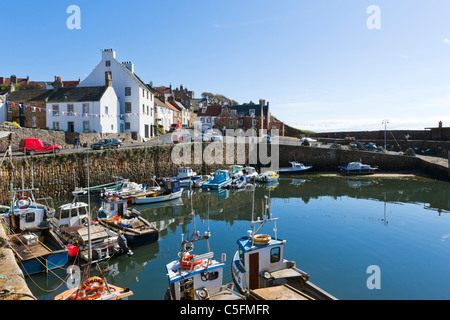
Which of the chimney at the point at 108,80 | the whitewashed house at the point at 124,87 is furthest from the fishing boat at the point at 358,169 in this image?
the chimney at the point at 108,80

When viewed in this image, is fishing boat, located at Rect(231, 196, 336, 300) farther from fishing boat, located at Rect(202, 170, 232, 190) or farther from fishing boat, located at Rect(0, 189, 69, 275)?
fishing boat, located at Rect(202, 170, 232, 190)

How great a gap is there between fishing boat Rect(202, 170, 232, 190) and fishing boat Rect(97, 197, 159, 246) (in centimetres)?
1458

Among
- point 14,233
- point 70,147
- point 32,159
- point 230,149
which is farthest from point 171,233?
point 230,149

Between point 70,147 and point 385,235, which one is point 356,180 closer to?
point 385,235

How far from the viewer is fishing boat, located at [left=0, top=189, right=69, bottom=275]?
41.7ft

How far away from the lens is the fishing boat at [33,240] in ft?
41.7

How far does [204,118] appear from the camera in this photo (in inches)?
2542

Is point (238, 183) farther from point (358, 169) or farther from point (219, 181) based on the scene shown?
point (358, 169)

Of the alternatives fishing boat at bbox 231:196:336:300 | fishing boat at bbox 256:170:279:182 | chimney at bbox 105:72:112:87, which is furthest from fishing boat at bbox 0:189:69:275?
chimney at bbox 105:72:112:87

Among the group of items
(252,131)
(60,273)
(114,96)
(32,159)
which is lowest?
(60,273)

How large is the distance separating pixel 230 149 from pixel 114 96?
18.2 m

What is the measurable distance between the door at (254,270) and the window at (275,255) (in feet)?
1.98

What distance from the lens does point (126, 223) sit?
17531 millimetres

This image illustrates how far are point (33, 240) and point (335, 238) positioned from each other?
51.7 ft
